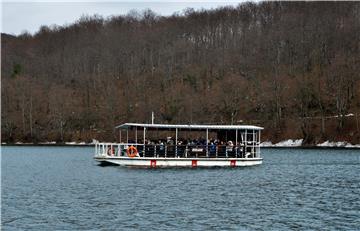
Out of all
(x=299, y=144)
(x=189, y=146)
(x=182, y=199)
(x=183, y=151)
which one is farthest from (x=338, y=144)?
(x=182, y=199)

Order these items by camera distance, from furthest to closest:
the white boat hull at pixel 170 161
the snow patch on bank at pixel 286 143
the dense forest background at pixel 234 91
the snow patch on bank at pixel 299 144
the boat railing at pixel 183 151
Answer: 1. the dense forest background at pixel 234 91
2. the snow patch on bank at pixel 286 143
3. the snow patch on bank at pixel 299 144
4. the boat railing at pixel 183 151
5. the white boat hull at pixel 170 161

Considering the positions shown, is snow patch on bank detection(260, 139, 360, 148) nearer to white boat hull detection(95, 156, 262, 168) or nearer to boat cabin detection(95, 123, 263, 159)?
boat cabin detection(95, 123, 263, 159)

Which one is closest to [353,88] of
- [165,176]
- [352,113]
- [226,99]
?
[352,113]

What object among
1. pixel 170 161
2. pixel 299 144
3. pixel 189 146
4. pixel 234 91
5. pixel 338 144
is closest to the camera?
pixel 170 161

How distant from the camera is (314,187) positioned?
154ft

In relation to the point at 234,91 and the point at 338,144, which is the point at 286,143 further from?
the point at 234,91

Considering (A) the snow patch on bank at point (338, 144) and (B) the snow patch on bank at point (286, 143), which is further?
(B) the snow patch on bank at point (286, 143)

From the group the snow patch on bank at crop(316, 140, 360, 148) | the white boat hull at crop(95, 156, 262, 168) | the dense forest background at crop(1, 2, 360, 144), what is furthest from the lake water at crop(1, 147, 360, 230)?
the dense forest background at crop(1, 2, 360, 144)

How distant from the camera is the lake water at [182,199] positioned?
3162cm

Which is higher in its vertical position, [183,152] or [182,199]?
[183,152]

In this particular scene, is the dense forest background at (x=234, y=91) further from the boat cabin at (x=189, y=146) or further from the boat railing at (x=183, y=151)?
the boat railing at (x=183, y=151)

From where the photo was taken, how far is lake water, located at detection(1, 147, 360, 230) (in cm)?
3162

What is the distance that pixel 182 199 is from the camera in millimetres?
39688

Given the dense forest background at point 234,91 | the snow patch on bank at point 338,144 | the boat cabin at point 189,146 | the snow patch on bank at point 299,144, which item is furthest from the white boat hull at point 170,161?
the dense forest background at point 234,91
